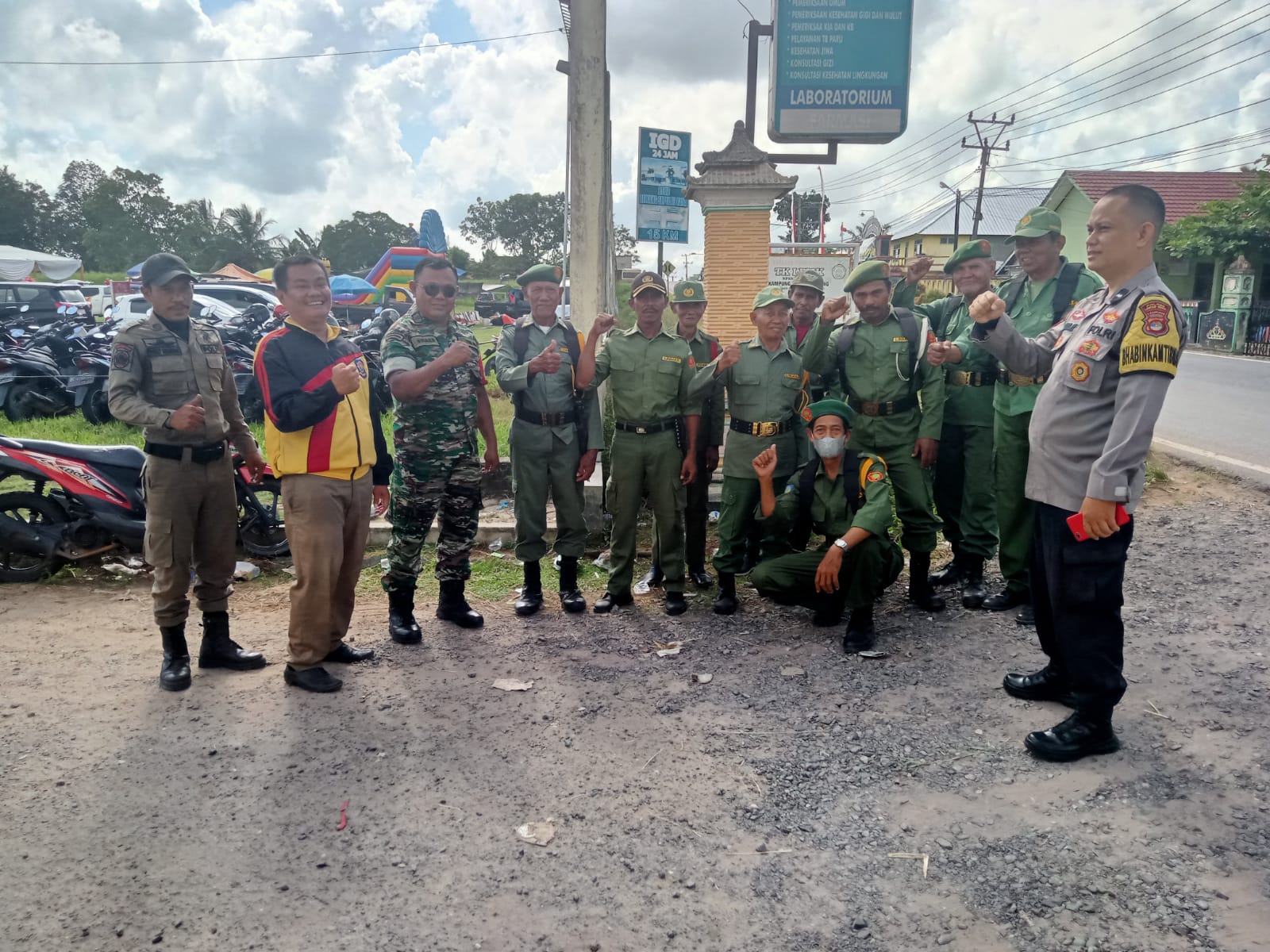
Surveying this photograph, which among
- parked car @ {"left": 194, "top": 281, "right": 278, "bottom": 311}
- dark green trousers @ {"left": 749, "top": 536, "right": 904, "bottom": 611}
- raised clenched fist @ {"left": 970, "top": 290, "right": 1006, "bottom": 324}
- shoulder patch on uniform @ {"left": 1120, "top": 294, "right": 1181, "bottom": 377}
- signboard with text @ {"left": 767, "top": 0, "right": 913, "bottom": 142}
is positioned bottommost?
dark green trousers @ {"left": 749, "top": 536, "right": 904, "bottom": 611}

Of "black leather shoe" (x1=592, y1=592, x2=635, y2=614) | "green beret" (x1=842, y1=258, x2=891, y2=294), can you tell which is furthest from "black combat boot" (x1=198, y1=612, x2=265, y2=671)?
"green beret" (x1=842, y1=258, x2=891, y2=294)

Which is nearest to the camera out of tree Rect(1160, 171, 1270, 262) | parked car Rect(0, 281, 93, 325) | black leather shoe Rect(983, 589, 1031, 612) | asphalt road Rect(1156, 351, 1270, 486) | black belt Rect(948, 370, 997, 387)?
black leather shoe Rect(983, 589, 1031, 612)

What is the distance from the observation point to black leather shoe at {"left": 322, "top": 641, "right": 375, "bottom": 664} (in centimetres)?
369

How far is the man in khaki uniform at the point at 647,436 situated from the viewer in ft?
14.3

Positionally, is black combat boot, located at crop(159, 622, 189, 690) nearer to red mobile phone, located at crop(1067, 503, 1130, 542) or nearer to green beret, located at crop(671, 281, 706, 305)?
green beret, located at crop(671, 281, 706, 305)

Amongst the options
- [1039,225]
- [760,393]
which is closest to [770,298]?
[760,393]

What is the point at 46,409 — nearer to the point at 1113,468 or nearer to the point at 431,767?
the point at 431,767

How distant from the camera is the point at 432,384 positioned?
3902mm

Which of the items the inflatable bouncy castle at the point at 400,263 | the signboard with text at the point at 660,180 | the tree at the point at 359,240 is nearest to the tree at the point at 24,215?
the tree at the point at 359,240

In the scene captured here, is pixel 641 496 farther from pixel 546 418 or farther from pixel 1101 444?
pixel 1101 444

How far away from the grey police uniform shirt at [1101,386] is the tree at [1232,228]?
23999mm

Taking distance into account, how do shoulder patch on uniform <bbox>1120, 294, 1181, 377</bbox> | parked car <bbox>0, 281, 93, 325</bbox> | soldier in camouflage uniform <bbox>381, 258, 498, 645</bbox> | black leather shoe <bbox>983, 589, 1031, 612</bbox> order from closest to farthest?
shoulder patch on uniform <bbox>1120, 294, 1181, 377</bbox>
soldier in camouflage uniform <bbox>381, 258, 498, 645</bbox>
black leather shoe <bbox>983, 589, 1031, 612</bbox>
parked car <bbox>0, 281, 93, 325</bbox>

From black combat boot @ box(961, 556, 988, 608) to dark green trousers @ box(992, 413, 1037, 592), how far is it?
0.60ft

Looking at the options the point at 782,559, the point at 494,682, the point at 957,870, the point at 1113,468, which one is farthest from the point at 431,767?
the point at 1113,468
